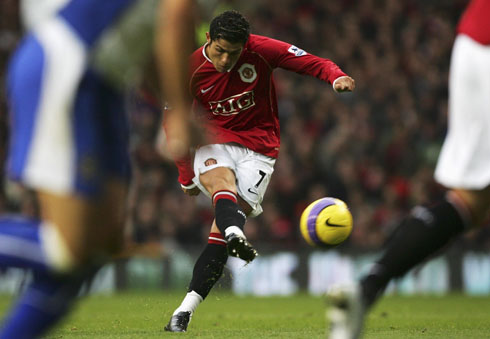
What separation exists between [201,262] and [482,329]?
82.9 inches

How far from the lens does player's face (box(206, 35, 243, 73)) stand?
6.29 meters

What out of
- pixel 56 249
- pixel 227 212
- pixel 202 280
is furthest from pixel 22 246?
pixel 202 280

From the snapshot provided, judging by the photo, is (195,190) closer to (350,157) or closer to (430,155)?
(350,157)

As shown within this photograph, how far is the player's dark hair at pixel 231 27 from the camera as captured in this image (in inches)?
243

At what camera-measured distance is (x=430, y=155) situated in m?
15.3

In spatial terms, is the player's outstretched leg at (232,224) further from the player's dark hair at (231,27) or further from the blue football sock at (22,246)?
the blue football sock at (22,246)

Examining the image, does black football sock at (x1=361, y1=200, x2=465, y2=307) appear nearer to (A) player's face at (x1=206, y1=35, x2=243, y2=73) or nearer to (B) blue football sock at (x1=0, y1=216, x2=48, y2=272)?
(B) blue football sock at (x1=0, y1=216, x2=48, y2=272)

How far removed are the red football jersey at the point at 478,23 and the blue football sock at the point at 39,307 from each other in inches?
78.5

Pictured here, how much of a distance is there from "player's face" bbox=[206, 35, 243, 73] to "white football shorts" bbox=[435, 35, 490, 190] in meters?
2.75

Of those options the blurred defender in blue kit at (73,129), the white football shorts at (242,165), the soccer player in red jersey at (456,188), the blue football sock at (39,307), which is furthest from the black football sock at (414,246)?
the white football shorts at (242,165)

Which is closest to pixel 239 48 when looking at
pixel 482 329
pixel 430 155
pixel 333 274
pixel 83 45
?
pixel 482 329

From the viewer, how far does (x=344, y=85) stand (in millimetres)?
5832

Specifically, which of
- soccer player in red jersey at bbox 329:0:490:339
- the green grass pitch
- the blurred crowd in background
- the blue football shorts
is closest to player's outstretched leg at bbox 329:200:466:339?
soccer player in red jersey at bbox 329:0:490:339

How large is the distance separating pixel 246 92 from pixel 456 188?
304 centimetres
